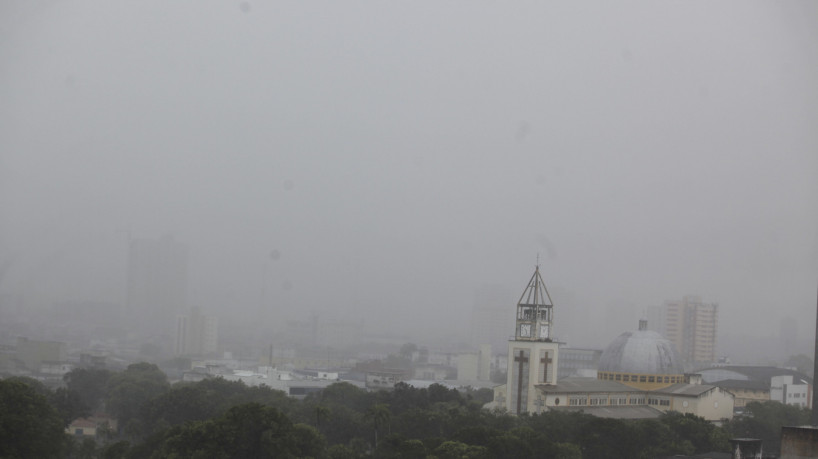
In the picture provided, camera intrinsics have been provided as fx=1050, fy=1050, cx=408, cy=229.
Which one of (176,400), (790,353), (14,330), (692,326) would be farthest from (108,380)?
(790,353)

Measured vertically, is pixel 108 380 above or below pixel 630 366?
below

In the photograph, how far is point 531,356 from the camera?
5253 centimetres

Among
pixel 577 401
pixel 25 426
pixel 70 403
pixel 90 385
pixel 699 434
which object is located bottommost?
pixel 90 385

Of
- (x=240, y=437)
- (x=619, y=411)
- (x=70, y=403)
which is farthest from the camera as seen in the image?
(x=70, y=403)

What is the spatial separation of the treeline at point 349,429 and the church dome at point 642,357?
18.6 ft

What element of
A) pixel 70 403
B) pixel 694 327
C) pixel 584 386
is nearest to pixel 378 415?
pixel 584 386

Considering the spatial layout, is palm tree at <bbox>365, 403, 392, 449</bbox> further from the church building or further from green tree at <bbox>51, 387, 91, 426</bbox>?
green tree at <bbox>51, 387, 91, 426</bbox>

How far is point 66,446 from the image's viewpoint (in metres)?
39.5

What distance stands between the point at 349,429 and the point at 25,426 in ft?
62.1

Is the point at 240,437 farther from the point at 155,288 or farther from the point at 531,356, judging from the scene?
the point at 155,288

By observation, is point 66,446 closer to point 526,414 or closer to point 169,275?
point 526,414

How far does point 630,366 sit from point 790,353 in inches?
5066

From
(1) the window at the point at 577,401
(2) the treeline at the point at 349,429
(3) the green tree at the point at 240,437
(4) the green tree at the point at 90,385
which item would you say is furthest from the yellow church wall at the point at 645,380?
(4) the green tree at the point at 90,385

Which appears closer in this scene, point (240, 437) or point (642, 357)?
point (240, 437)
